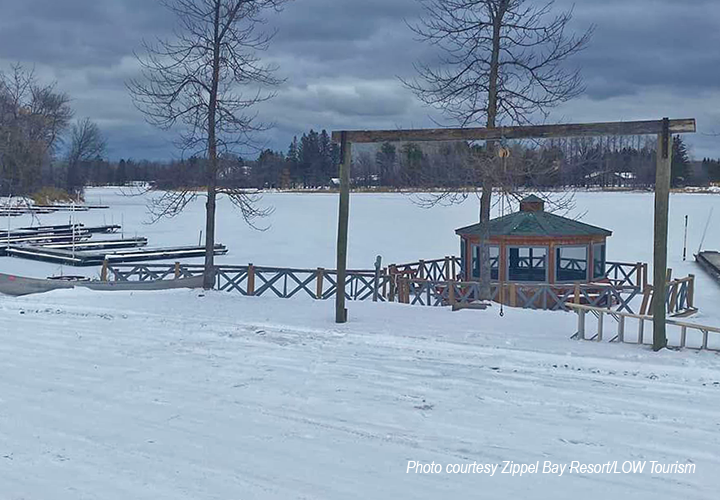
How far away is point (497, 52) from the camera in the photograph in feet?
53.9

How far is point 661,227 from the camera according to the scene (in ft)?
33.6

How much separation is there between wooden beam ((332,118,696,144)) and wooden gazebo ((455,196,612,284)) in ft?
29.5

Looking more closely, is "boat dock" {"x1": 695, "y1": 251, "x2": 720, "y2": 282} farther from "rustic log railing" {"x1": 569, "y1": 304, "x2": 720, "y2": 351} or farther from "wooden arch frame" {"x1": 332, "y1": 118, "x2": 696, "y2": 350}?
"wooden arch frame" {"x1": 332, "y1": 118, "x2": 696, "y2": 350}

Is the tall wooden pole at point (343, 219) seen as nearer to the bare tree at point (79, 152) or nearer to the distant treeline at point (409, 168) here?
the distant treeline at point (409, 168)

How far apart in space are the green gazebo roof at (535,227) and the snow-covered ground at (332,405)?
7.41 meters

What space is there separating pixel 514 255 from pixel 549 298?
2160 mm

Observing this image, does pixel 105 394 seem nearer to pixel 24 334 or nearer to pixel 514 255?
pixel 24 334

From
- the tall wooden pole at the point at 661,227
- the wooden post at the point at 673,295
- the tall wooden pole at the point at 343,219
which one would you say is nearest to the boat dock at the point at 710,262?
the wooden post at the point at 673,295

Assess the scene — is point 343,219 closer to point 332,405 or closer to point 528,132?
point 528,132

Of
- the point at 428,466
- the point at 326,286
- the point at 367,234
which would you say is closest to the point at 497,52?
the point at 326,286

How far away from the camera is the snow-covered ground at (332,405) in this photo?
5.48 m

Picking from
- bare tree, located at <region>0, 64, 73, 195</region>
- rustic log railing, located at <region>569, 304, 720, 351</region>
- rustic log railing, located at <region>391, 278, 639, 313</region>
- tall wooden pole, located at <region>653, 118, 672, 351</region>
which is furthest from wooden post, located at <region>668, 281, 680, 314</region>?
bare tree, located at <region>0, 64, 73, 195</region>

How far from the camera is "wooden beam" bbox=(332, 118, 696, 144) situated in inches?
400

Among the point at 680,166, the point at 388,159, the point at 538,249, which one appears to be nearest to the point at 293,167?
the point at 680,166
